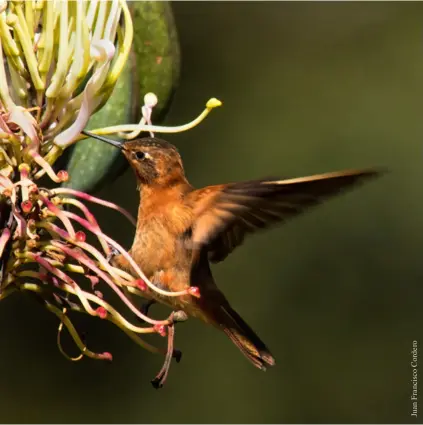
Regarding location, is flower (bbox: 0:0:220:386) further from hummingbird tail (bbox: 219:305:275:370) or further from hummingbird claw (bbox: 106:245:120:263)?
hummingbird tail (bbox: 219:305:275:370)

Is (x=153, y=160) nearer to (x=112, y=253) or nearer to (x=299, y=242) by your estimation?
(x=112, y=253)

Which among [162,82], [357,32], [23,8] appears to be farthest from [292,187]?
[357,32]

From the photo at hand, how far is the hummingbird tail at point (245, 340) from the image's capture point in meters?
1.88

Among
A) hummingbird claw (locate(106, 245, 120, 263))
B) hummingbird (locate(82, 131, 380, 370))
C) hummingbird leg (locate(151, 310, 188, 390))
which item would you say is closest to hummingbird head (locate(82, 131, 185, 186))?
hummingbird (locate(82, 131, 380, 370))

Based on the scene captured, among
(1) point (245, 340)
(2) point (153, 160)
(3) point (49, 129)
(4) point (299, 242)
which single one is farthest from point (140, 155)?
(4) point (299, 242)

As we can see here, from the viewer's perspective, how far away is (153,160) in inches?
68.1

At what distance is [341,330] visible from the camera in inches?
Result: 161

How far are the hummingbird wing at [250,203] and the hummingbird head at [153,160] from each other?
0.05m

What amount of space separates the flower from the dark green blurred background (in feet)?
7.30

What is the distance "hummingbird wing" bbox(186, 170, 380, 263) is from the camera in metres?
1.45

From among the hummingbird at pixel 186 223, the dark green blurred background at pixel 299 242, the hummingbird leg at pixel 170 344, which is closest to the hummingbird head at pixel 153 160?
the hummingbird at pixel 186 223

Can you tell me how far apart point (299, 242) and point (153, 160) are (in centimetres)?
247

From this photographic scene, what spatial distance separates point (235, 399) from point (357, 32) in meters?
1.66

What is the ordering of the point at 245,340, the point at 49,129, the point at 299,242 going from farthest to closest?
the point at 299,242
the point at 245,340
the point at 49,129
